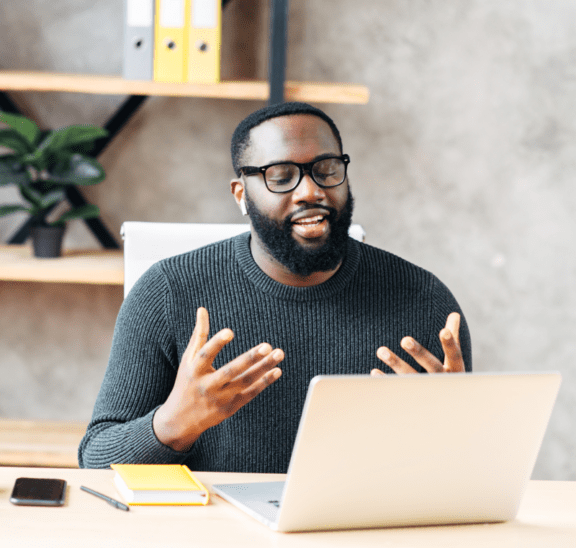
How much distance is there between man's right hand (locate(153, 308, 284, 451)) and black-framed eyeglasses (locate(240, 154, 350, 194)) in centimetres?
41

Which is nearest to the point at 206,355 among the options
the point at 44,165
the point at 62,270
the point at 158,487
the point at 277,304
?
the point at 158,487

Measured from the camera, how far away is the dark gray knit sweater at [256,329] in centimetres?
123

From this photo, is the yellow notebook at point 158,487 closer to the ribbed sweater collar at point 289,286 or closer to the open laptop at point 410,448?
the open laptop at point 410,448

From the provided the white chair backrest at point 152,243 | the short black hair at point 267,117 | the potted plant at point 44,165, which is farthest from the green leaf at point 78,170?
the short black hair at point 267,117

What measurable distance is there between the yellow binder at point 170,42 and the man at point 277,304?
0.53m

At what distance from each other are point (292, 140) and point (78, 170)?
2.81ft

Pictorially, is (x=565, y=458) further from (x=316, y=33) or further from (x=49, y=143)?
(x=49, y=143)

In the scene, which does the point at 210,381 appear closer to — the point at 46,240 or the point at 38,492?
the point at 38,492

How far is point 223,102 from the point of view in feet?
7.18

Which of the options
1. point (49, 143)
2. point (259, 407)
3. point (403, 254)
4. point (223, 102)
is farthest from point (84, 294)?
point (259, 407)

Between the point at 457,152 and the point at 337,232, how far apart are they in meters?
1.06

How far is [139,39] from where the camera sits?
1.80 metres

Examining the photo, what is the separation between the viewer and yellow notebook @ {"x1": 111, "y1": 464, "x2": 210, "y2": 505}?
838 millimetres

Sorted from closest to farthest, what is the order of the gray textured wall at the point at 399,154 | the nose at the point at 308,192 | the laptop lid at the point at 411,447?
the laptop lid at the point at 411,447
the nose at the point at 308,192
the gray textured wall at the point at 399,154
